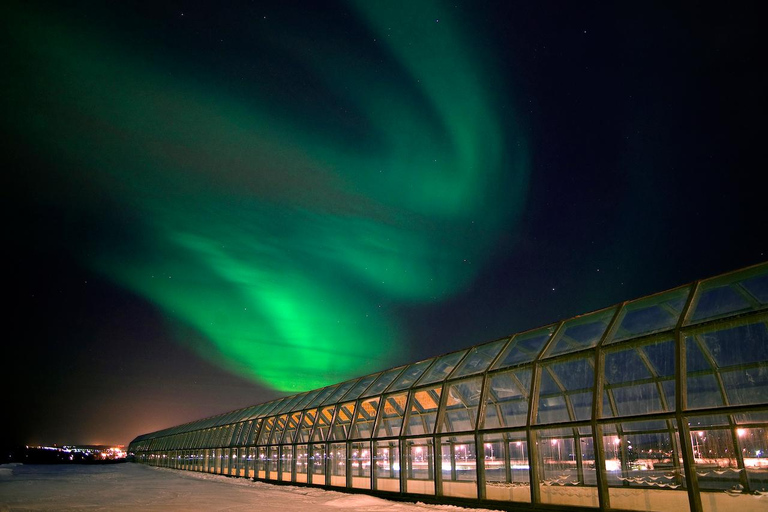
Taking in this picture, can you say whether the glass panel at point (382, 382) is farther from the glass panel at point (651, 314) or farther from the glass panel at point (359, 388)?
the glass panel at point (651, 314)

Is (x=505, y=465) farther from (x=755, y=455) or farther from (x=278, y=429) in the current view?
(x=278, y=429)

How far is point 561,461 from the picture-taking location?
16.3m

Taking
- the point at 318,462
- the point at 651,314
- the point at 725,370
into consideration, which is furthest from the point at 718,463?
the point at 318,462

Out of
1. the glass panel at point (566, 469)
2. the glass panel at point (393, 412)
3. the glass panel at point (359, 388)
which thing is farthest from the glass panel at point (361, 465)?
the glass panel at point (566, 469)

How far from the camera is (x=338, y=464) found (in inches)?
962

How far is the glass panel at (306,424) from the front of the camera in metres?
29.0

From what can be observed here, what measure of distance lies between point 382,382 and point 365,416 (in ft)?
11.5

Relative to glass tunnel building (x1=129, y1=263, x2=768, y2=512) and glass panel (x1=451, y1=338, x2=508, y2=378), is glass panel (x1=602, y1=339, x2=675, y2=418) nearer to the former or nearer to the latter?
glass tunnel building (x1=129, y1=263, x2=768, y2=512)

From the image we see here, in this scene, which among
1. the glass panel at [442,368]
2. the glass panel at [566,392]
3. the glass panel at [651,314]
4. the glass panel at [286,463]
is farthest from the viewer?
the glass panel at [286,463]

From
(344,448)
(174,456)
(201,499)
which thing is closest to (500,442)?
(344,448)

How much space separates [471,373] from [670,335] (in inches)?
286

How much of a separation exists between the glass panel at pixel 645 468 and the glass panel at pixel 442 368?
233 inches

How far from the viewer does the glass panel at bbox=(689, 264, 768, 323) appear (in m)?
11.9

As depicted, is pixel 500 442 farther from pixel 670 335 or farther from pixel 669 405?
pixel 670 335
